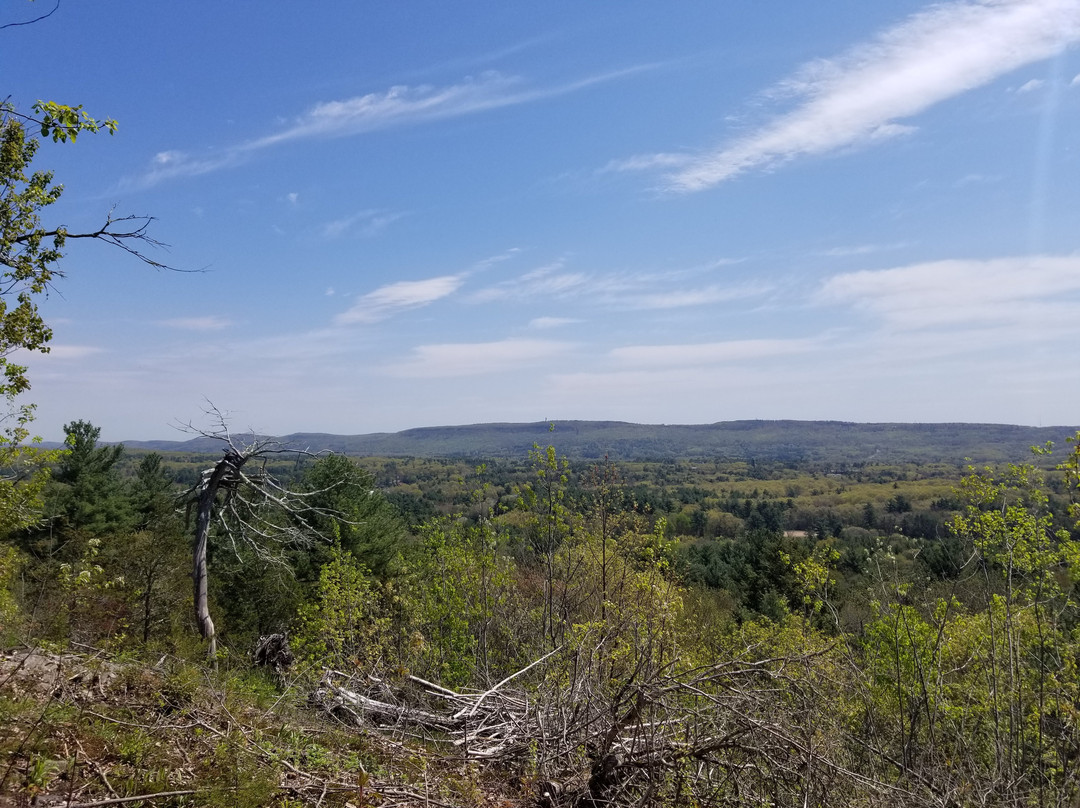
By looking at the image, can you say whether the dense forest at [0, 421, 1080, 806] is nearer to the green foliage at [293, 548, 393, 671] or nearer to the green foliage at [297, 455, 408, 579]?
the green foliage at [293, 548, 393, 671]

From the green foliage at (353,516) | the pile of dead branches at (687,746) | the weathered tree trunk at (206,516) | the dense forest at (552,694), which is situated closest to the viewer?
the pile of dead branches at (687,746)

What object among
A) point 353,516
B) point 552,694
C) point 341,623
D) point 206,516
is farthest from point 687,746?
point 353,516

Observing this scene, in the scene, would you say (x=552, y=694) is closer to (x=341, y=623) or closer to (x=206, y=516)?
(x=206, y=516)

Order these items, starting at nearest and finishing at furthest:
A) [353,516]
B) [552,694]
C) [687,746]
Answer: [687,746] → [552,694] → [353,516]

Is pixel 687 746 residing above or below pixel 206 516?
below

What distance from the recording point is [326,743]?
5453 millimetres

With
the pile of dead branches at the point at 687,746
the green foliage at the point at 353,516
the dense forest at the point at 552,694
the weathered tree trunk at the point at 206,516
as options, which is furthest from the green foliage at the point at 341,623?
the green foliage at the point at 353,516

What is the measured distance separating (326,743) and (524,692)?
193 centimetres

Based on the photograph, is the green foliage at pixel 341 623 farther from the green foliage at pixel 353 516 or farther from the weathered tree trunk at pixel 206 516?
the green foliage at pixel 353 516

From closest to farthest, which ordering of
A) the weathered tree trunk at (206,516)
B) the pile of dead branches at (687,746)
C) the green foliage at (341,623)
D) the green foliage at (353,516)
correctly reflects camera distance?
the pile of dead branches at (687,746)
the weathered tree trunk at (206,516)
the green foliage at (341,623)
the green foliage at (353,516)

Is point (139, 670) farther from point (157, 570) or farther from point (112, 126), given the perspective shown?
point (157, 570)

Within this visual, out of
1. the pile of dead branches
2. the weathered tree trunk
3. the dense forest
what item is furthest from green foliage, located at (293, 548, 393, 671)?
the pile of dead branches

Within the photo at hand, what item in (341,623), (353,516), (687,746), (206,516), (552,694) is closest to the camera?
(687,746)

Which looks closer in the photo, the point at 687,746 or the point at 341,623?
the point at 687,746
